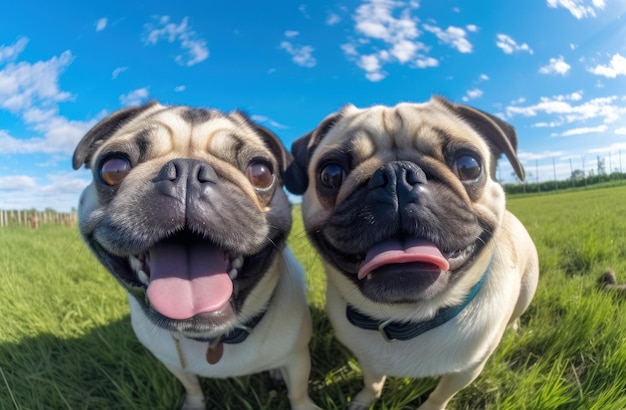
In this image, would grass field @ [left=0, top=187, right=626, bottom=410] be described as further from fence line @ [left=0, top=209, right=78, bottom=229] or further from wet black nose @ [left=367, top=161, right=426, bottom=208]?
fence line @ [left=0, top=209, right=78, bottom=229]

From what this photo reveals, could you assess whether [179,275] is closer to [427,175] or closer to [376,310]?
[376,310]

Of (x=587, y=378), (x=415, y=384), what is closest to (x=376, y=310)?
(x=415, y=384)

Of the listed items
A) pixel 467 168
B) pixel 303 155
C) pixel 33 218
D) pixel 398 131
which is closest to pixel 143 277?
pixel 303 155

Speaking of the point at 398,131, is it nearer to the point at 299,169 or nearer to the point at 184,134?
the point at 299,169

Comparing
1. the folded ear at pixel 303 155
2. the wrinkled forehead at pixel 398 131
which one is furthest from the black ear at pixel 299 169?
the wrinkled forehead at pixel 398 131

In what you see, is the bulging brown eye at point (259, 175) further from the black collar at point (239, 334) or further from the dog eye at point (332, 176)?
the black collar at point (239, 334)

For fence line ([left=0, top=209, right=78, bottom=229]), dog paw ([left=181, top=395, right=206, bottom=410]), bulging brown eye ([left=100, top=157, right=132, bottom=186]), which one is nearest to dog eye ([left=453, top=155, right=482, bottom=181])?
bulging brown eye ([left=100, top=157, right=132, bottom=186])

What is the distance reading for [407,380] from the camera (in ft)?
8.84

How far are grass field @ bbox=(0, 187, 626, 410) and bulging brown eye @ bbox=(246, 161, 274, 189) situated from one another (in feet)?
1.55

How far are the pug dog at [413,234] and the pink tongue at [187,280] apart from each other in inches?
22.6

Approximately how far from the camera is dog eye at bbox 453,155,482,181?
209cm

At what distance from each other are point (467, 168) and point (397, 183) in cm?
52

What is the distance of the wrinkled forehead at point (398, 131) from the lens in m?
2.22

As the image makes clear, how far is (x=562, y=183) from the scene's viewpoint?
355cm
